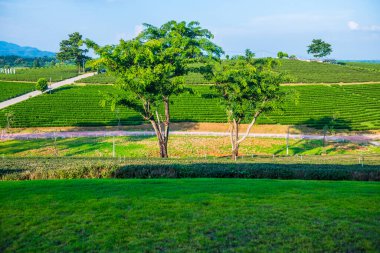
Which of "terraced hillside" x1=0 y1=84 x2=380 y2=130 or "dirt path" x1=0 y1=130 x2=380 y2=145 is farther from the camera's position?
"terraced hillside" x1=0 y1=84 x2=380 y2=130

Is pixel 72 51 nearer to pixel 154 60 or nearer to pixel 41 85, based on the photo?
pixel 41 85

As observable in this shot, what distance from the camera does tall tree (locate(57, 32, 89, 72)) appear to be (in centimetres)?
12244

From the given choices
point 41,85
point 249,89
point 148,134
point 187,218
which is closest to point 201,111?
point 148,134

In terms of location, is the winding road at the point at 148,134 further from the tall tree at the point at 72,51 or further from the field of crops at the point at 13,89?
the tall tree at the point at 72,51

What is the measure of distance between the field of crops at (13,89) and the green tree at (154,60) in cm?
5398

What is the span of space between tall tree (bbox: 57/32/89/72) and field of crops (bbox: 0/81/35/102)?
30546mm

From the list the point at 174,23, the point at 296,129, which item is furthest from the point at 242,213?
the point at 296,129

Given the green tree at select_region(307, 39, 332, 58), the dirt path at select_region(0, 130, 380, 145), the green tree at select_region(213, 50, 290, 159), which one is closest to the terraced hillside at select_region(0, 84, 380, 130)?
the dirt path at select_region(0, 130, 380, 145)

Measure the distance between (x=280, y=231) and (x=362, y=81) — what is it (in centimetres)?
9418

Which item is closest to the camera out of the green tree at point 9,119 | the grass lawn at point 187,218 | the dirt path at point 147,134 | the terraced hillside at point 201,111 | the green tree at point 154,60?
the grass lawn at point 187,218

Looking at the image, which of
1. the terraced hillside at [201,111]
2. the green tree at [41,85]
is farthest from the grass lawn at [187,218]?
the green tree at [41,85]

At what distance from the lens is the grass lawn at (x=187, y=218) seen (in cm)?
942

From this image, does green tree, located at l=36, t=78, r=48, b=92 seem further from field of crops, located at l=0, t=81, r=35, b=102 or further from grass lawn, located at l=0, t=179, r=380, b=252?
A: grass lawn, located at l=0, t=179, r=380, b=252

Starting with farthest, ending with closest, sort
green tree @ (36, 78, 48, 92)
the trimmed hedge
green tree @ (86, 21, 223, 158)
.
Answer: green tree @ (36, 78, 48, 92)
green tree @ (86, 21, 223, 158)
the trimmed hedge
